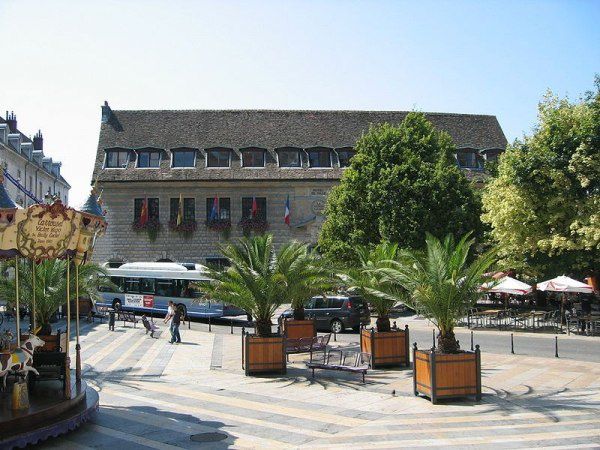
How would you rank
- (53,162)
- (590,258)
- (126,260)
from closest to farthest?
(590,258) < (126,260) < (53,162)

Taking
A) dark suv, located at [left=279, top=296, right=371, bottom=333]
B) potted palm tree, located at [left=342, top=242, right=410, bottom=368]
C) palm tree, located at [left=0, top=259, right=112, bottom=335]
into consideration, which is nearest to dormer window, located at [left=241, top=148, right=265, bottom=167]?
dark suv, located at [left=279, top=296, right=371, bottom=333]

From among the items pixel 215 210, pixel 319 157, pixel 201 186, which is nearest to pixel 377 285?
pixel 215 210

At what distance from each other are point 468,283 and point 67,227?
9268 mm

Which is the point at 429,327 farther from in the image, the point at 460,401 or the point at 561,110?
the point at 460,401

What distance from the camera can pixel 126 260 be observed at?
4734cm

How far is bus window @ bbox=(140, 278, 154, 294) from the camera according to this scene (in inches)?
1462

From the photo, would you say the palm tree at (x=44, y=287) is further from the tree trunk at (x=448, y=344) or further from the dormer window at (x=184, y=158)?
the dormer window at (x=184, y=158)

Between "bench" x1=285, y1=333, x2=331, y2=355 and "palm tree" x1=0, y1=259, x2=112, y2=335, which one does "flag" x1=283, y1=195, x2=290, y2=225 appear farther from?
"bench" x1=285, y1=333, x2=331, y2=355

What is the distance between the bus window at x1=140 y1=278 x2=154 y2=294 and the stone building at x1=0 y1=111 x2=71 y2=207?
15768mm

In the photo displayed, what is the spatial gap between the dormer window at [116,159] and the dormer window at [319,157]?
14.1m

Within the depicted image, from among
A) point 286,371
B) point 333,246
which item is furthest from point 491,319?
point 286,371

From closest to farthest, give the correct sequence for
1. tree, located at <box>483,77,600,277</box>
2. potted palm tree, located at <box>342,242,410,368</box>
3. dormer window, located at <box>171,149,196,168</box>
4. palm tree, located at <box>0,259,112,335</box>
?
potted palm tree, located at <box>342,242,410,368</box>, palm tree, located at <box>0,259,112,335</box>, tree, located at <box>483,77,600,277</box>, dormer window, located at <box>171,149,196,168</box>

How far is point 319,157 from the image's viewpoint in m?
49.6

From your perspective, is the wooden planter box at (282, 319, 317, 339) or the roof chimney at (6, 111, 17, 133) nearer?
the wooden planter box at (282, 319, 317, 339)
